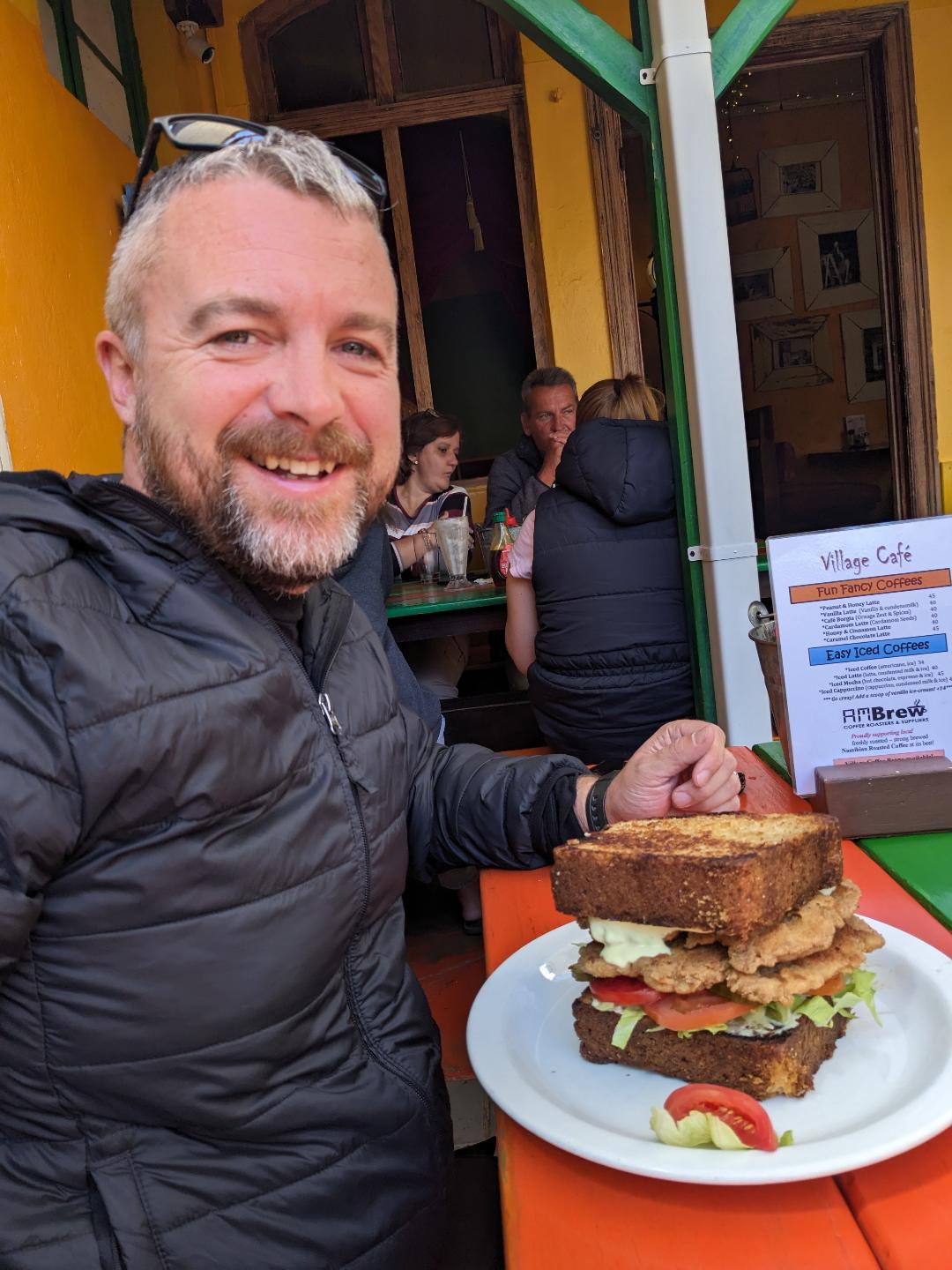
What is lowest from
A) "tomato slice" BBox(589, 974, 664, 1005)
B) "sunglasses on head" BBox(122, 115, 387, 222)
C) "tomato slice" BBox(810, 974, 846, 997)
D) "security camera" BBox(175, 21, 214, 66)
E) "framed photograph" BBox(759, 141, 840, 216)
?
"tomato slice" BBox(810, 974, 846, 997)

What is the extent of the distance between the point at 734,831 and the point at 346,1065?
1.82ft

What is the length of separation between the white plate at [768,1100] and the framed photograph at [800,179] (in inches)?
293

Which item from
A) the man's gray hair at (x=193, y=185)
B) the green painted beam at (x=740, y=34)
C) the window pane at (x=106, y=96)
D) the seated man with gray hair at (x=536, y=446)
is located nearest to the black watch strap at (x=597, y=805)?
the man's gray hair at (x=193, y=185)

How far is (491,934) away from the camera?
4.71 feet

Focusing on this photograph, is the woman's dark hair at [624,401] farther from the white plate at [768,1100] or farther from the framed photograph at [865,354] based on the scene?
the framed photograph at [865,354]

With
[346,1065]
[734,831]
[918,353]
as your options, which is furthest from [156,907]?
[918,353]

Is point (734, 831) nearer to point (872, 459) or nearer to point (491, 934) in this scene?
point (491, 934)

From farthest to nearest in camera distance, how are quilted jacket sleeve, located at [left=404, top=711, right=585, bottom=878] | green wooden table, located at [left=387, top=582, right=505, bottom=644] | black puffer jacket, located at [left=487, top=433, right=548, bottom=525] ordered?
1. black puffer jacket, located at [left=487, top=433, right=548, bottom=525]
2. green wooden table, located at [left=387, top=582, right=505, bottom=644]
3. quilted jacket sleeve, located at [left=404, top=711, right=585, bottom=878]

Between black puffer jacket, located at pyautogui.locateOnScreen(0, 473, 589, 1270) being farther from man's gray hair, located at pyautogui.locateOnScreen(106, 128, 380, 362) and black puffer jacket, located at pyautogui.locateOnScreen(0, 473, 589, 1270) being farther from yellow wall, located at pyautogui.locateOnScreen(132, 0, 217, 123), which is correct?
yellow wall, located at pyautogui.locateOnScreen(132, 0, 217, 123)

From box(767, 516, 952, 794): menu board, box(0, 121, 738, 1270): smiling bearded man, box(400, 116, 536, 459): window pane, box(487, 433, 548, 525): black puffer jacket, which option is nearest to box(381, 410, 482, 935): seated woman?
box(487, 433, 548, 525): black puffer jacket

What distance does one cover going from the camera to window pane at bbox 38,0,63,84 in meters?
5.05

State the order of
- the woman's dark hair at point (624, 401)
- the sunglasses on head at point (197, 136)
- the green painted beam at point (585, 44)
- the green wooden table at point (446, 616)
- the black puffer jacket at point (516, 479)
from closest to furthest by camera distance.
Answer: the sunglasses on head at point (197, 136)
the green painted beam at point (585, 44)
the woman's dark hair at point (624, 401)
the green wooden table at point (446, 616)
the black puffer jacket at point (516, 479)

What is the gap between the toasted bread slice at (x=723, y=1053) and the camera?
987 millimetres

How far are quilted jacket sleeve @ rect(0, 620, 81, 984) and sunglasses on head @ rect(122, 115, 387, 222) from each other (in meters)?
0.63
